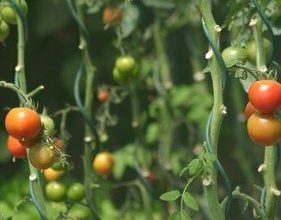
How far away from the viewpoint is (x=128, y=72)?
5.74ft

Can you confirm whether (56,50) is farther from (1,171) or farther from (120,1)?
(120,1)

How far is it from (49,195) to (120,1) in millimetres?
587

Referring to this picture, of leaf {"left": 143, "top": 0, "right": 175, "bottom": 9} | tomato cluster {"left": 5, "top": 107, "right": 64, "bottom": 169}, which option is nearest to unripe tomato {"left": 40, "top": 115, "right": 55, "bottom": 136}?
tomato cluster {"left": 5, "top": 107, "right": 64, "bottom": 169}

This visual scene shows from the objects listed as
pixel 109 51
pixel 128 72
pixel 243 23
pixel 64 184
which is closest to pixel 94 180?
pixel 64 184

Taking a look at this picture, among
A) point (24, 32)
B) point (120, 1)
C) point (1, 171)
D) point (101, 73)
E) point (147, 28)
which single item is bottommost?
point (1, 171)

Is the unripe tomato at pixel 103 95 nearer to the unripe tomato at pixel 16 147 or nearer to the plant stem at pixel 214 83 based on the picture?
the unripe tomato at pixel 16 147

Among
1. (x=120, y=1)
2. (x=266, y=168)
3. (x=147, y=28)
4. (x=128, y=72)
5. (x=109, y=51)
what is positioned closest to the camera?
(x=266, y=168)

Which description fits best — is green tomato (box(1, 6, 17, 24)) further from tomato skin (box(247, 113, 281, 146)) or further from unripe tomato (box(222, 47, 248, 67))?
tomato skin (box(247, 113, 281, 146))

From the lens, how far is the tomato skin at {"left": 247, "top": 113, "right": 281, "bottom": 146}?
1.15 meters

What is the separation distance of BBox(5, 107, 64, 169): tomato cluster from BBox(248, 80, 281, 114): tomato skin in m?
0.32

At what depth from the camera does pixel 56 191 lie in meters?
1.61

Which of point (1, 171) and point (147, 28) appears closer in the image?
point (147, 28)

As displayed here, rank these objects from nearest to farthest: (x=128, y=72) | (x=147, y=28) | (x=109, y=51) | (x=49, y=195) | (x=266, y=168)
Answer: (x=266, y=168), (x=49, y=195), (x=128, y=72), (x=147, y=28), (x=109, y=51)

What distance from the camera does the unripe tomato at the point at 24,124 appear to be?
118 centimetres
